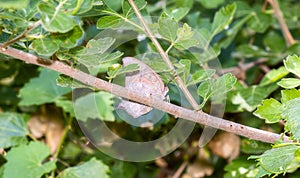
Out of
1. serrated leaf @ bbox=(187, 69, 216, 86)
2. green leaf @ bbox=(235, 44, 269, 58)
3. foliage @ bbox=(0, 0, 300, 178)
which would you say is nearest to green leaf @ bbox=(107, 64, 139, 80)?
foliage @ bbox=(0, 0, 300, 178)

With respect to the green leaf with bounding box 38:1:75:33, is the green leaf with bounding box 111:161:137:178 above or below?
below

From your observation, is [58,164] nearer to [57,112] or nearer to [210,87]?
[57,112]

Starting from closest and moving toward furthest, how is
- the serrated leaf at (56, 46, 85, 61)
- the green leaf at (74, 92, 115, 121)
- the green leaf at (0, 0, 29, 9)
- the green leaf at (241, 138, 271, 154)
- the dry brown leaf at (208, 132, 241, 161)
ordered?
the green leaf at (0, 0, 29, 9)
the serrated leaf at (56, 46, 85, 61)
the green leaf at (241, 138, 271, 154)
the green leaf at (74, 92, 115, 121)
the dry brown leaf at (208, 132, 241, 161)

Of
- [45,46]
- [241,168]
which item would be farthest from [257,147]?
[45,46]

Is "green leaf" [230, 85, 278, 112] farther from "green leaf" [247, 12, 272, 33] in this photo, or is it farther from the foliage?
"green leaf" [247, 12, 272, 33]

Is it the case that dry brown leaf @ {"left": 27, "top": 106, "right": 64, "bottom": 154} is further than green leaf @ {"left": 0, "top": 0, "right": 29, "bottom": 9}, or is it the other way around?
dry brown leaf @ {"left": 27, "top": 106, "right": 64, "bottom": 154}

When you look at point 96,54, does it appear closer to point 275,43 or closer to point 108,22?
point 108,22

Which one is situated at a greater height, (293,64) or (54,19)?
(54,19)

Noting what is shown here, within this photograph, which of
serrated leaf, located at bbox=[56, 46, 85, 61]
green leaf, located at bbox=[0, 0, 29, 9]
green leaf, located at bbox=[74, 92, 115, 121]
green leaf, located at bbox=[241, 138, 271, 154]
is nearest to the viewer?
green leaf, located at bbox=[0, 0, 29, 9]

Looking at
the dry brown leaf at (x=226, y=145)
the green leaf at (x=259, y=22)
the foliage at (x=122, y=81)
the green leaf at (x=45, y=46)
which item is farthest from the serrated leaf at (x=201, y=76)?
the green leaf at (x=259, y=22)
